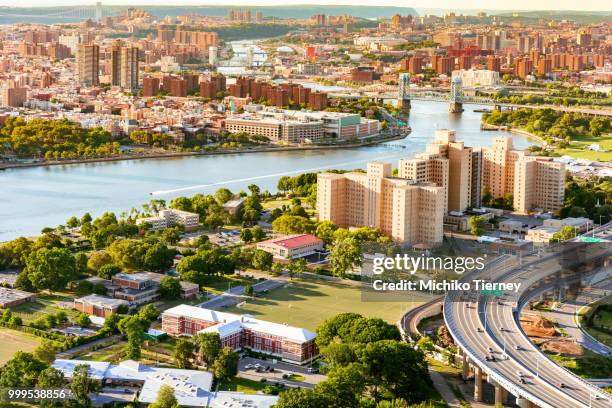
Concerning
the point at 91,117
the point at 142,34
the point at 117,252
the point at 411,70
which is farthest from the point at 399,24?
the point at 117,252

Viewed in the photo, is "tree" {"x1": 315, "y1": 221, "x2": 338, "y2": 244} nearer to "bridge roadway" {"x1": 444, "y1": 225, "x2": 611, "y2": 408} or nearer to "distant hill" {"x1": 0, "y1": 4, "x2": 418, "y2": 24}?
"bridge roadway" {"x1": 444, "y1": 225, "x2": 611, "y2": 408}

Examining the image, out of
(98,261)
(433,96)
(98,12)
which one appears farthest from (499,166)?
(98,12)

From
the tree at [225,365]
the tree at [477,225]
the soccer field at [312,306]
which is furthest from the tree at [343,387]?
the tree at [477,225]

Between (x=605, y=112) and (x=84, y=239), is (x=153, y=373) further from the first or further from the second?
(x=605, y=112)

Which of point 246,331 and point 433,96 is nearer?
point 246,331

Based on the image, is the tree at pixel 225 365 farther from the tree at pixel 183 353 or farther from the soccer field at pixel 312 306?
the soccer field at pixel 312 306

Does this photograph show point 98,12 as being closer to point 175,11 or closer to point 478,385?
point 175,11
